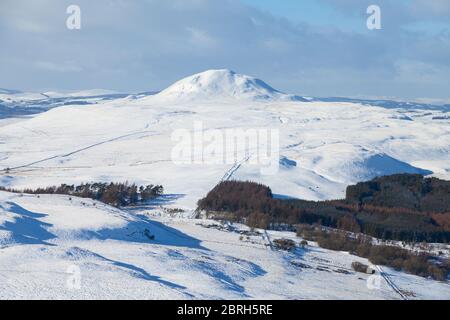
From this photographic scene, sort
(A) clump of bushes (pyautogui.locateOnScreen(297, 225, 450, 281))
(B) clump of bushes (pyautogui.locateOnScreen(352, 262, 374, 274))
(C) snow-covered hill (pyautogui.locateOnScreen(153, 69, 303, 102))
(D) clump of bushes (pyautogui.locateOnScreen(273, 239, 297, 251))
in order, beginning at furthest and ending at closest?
1. (C) snow-covered hill (pyautogui.locateOnScreen(153, 69, 303, 102))
2. (D) clump of bushes (pyautogui.locateOnScreen(273, 239, 297, 251))
3. (A) clump of bushes (pyautogui.locateOnScreen(297, 225, 450, 281))
4. (B) clump of bushes (pyautogui.locateOnScreen(352, 262, 374, 274))

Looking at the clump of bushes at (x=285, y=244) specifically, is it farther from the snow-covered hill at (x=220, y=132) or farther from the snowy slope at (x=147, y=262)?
the snow-covered hill at (x=220, y=132)

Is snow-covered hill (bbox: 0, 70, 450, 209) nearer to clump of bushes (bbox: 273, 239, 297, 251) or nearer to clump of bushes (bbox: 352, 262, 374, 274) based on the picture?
clump of bushes (bbox: 273, 239, 297, 251)

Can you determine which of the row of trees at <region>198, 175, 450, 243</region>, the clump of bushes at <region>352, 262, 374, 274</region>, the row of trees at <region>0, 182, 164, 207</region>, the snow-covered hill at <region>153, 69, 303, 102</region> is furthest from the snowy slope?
the snow-covered hill at <region>153, 69, 303, 102</region>

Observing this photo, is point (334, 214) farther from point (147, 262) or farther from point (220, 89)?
point (220, 89)

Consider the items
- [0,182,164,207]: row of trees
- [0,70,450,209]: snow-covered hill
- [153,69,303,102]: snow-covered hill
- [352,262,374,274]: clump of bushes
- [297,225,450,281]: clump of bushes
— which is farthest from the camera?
[153,69,303,102]: snow-covered hill

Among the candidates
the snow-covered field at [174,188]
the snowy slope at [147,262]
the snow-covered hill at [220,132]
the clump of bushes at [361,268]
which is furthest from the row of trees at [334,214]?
the clump of bushes at [361,268]

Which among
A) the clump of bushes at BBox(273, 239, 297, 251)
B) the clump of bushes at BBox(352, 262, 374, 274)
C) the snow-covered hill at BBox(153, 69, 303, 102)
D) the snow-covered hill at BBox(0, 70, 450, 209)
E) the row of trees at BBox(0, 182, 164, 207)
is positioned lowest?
the clump of bushes at BBox(352, 262, 374, 274)

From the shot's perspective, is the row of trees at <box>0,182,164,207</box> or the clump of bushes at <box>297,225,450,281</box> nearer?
the clump of bushes at <box>297,225,450,281</box>
